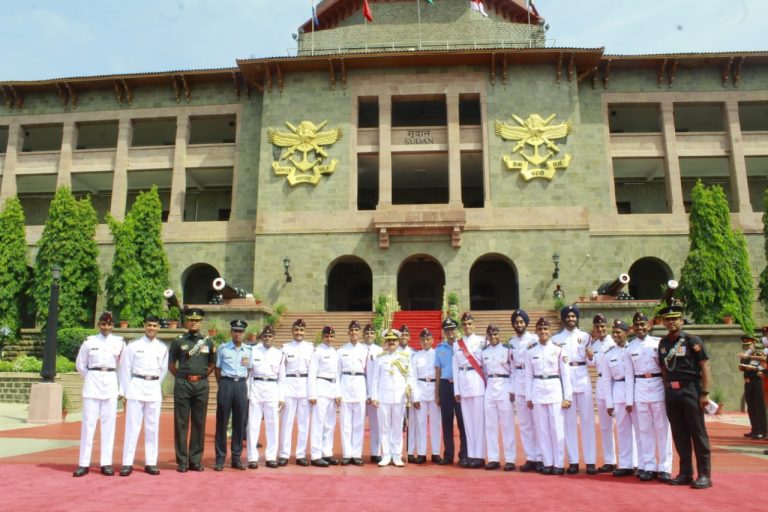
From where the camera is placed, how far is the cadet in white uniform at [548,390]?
8945 millimetres

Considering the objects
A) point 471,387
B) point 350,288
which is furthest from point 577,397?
A: point 350,288

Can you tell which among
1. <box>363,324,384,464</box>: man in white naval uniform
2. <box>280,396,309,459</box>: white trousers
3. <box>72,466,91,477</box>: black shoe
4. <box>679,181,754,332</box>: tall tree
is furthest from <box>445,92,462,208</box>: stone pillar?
<box>72,466,91,477</box>: black shoe

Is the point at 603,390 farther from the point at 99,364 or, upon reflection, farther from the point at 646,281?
the point at 646,281

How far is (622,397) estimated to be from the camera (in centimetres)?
905

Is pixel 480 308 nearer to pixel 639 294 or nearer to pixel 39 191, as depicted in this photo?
pixel 639 294

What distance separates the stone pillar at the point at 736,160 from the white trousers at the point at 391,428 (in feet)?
96.3

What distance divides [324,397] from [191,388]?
7.42 ft

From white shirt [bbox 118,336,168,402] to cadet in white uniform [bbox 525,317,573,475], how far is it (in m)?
6.12

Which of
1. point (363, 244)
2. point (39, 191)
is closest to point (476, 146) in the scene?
point (363, 244)

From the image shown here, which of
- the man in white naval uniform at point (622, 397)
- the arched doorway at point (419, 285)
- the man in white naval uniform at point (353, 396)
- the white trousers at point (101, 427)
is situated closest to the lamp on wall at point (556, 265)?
the arched doorway at point (419, 285)

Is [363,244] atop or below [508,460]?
atop

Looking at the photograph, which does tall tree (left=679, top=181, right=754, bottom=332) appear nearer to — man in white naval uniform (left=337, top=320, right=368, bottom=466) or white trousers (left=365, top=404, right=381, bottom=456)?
white trousers (left=365, top=404, right=381, bottom=456)

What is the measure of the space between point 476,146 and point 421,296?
10.2 metres

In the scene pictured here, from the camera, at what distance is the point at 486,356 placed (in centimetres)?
987
